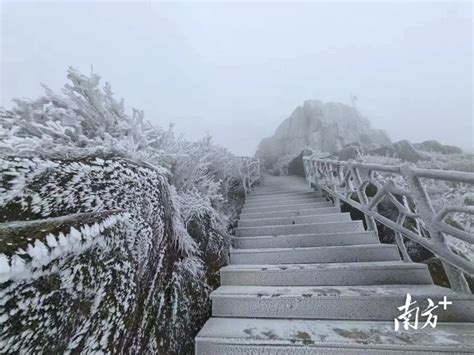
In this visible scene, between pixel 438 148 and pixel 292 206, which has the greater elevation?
pixel 438 148

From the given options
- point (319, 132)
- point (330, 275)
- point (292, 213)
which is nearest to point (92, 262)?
point (330, 275)

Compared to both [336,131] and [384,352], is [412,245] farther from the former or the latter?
[336,131]

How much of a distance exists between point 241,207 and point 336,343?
3591mm

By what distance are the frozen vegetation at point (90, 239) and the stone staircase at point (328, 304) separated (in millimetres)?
335

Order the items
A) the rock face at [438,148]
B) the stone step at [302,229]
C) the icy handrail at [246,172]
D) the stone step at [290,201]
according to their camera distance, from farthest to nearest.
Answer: the rock face at [438,148], the icy handrail at [246,172], the stone step at [290,201], the stone step at [302,229]

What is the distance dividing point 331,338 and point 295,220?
2.09m

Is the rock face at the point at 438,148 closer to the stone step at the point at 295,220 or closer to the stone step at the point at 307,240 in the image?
the stone step at the point at 295,220

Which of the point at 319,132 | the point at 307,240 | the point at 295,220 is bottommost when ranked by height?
the point at 307,240

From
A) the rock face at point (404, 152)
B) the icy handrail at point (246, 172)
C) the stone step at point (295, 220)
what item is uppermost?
the rock face at point (404, 152)

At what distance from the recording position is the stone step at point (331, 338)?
4.52ft

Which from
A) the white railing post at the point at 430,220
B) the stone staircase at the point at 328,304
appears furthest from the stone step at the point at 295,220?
the white railing post at the point at 430,220

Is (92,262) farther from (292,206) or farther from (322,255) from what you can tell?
(292,206)

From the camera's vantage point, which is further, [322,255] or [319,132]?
[319,132]

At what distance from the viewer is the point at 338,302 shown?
1.77 metres
